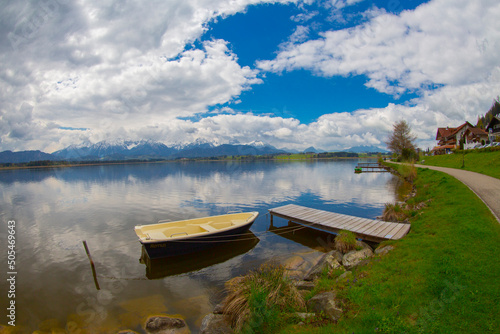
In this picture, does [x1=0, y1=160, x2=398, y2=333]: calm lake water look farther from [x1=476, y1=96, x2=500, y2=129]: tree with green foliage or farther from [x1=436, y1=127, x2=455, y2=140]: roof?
[x1=476, y1=96, x2=500, y2=129]: tree with green foliage

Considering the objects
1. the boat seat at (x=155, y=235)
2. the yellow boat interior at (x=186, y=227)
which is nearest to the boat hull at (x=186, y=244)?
the yellow boat interior at (x=186, y=227)

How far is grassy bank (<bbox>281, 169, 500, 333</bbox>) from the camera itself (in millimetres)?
5406

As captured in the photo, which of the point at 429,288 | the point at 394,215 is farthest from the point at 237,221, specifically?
the point at 429,288

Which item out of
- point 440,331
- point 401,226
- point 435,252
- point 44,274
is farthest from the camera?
point 401,226

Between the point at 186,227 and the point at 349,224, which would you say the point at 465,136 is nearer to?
the point at 349,224

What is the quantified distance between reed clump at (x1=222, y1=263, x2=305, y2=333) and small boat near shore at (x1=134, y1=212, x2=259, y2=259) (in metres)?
7.06

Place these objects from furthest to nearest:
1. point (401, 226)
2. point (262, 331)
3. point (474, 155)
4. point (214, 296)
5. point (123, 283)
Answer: point (474, 155) < point (401, 226) < point (123, 283) < point (214, 296) < point (262, 331)

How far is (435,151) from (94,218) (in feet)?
355

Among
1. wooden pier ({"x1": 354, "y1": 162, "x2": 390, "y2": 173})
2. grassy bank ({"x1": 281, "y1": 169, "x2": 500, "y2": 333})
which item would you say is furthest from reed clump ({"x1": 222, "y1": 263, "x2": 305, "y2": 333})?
wooden pier ({"x1": 354, "y1": 162, "x2": 390, "y2": 173})

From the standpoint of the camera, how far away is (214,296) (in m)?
11.2

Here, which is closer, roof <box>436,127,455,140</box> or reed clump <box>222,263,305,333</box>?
reed clump <box>222,263,305,333</box>

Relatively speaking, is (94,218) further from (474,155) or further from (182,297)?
(474,155)

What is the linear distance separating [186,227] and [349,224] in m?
11.3

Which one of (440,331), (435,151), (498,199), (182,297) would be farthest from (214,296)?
(435,151)
